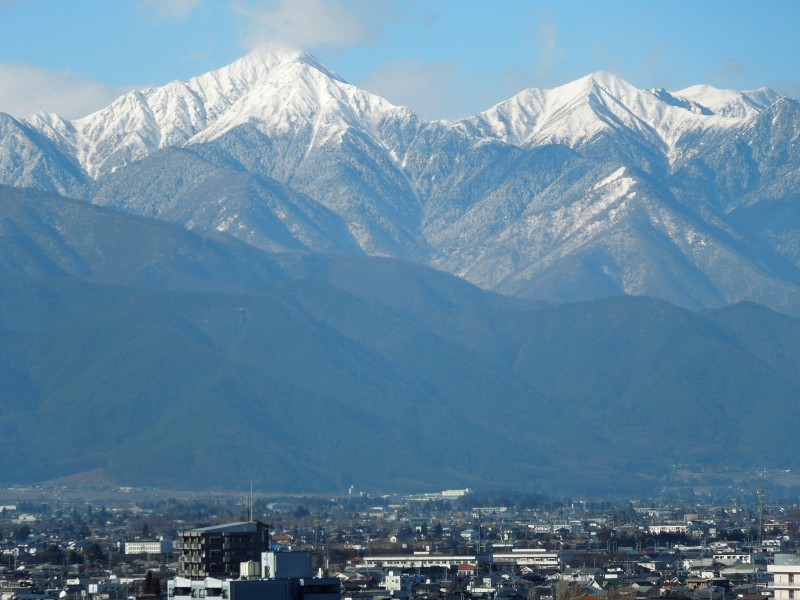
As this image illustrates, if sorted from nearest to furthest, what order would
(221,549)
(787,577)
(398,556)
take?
(787,577) < (221,549) < (398,556)

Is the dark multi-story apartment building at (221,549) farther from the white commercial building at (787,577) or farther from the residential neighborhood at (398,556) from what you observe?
the white commercial building at (787,577)

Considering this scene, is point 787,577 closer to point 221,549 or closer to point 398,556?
point 221,549

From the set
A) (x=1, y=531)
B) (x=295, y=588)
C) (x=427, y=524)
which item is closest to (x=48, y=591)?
(x=295, y=588)

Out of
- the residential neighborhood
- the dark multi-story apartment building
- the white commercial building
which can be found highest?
the residential neighborhood

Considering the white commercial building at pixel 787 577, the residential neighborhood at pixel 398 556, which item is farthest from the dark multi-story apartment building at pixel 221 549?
the white commercial building at pixel 787 577

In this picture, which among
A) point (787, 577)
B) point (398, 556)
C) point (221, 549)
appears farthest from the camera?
point (398, 556)

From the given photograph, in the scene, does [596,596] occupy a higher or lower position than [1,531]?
lower

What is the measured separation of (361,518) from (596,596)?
4144 inches

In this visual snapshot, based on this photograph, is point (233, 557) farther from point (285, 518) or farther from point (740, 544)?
point (285, 518)

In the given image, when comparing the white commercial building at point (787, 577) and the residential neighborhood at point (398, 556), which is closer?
the white commercial building at point (787, 577)

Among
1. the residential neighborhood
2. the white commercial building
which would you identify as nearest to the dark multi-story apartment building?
the residential neighborhood

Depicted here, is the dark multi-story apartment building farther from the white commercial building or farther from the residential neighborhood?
the white commercial building

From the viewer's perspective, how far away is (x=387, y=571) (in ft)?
396

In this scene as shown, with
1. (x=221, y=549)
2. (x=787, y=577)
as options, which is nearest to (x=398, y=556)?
(x=221, y=549)
